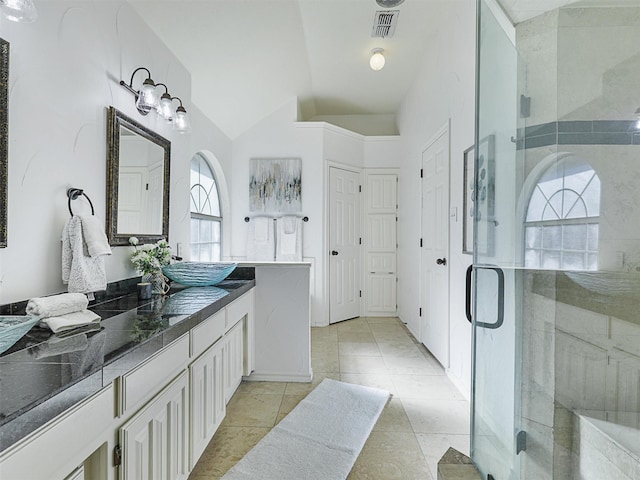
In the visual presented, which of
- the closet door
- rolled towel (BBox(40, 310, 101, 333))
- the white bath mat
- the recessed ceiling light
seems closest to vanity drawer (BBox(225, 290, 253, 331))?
the white bath mat

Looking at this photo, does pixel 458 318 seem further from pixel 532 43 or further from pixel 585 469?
pixel 532 43

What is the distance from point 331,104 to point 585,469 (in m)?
4.60

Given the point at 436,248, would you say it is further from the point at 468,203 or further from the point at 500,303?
the point at 500,303

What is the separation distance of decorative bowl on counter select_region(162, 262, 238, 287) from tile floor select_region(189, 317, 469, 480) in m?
0.88

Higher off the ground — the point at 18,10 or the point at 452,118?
the point at 452,118

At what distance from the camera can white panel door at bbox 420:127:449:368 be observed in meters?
2.83

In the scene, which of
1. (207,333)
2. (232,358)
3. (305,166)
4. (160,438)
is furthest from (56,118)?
(305,166)

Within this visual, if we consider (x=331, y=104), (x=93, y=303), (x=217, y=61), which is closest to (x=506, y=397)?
(x=93, y=303)

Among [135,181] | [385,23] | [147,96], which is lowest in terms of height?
[135,181]

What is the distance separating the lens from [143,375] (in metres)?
1.01

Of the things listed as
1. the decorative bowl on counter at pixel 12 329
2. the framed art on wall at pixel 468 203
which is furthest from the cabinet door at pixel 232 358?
the framed art on wall at pixel 468 203

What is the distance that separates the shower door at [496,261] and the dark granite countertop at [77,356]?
3.98 feet

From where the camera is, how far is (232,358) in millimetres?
2031

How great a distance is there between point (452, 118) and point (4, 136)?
2.73 metres
